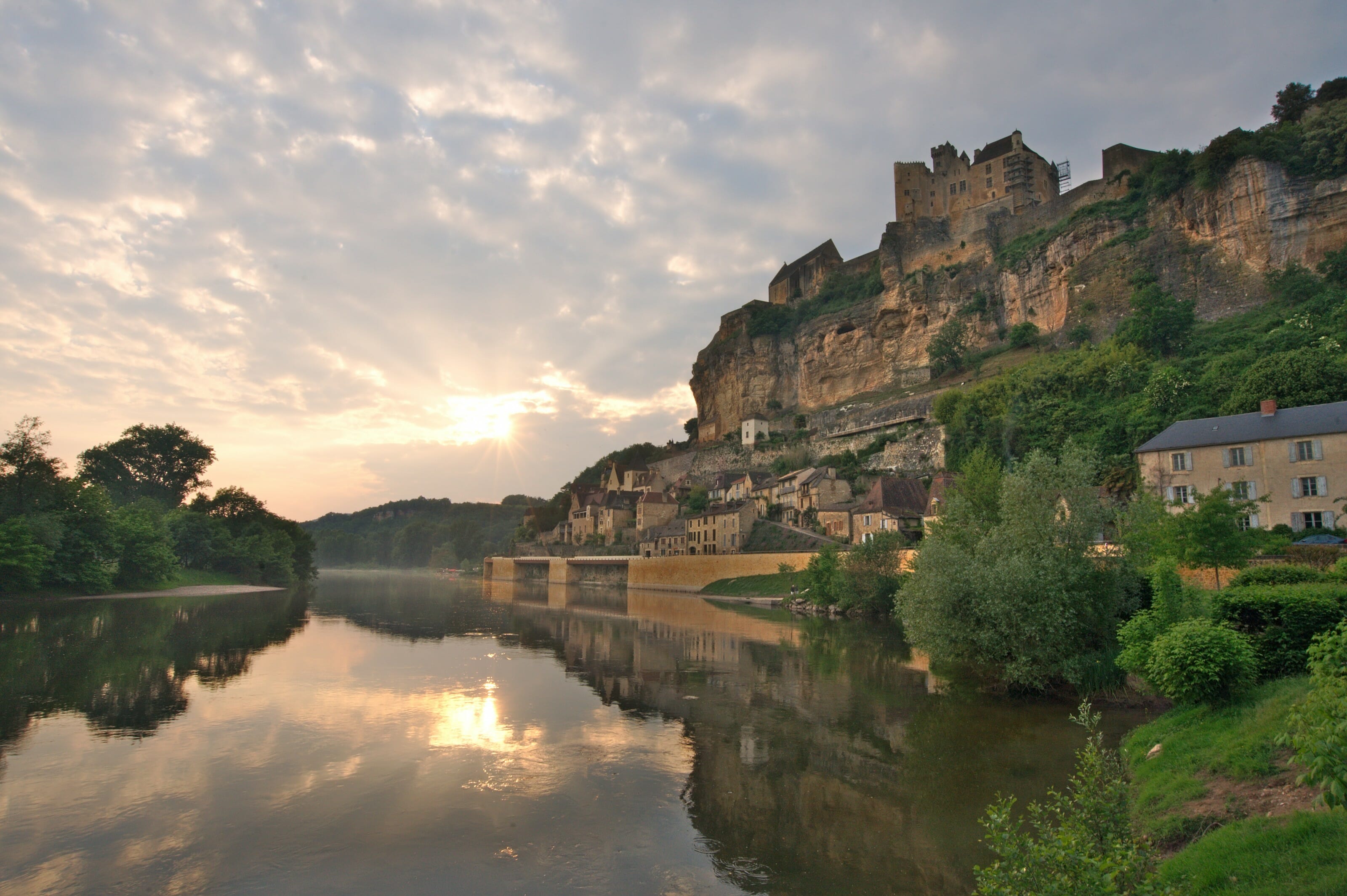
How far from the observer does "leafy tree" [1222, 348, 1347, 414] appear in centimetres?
3225

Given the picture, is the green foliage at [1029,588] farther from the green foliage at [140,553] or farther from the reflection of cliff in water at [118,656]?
the green foliage at [140,553]

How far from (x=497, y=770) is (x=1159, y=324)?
54.3 metres

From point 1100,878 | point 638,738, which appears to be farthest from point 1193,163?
point 1100,878

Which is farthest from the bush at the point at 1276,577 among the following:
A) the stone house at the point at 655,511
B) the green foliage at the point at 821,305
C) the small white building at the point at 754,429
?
the green foliage at the point at 821,305

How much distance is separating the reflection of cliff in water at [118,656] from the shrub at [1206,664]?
1895cm

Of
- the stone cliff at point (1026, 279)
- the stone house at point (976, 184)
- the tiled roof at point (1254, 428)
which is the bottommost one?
the tiled roof at point (1254, 428)

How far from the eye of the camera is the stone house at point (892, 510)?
164 feet

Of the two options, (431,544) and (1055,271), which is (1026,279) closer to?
(1055,271)

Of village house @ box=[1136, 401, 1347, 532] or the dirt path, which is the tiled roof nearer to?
village house @ box=[1136, 401, 1347, 532]

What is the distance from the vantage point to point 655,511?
8438cm

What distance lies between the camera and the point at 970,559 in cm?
1878

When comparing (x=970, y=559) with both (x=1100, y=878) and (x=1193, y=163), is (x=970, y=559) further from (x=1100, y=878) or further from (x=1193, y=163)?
(x=1193, y=163)

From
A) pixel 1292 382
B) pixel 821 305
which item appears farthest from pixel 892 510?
pixel 821 305

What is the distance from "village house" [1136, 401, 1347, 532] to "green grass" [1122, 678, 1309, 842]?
65.2 feet
